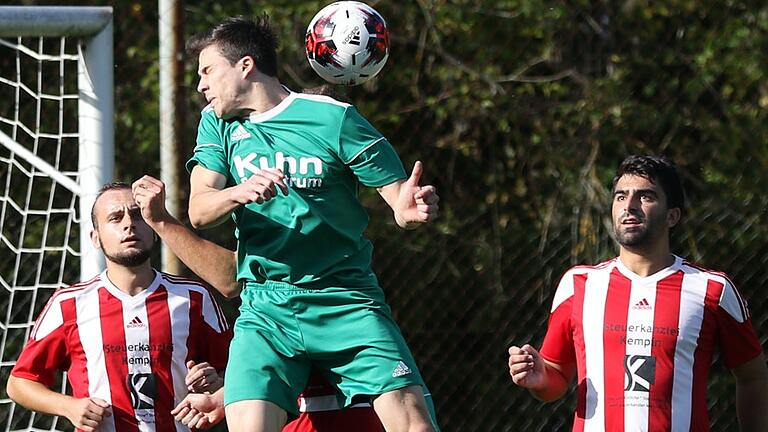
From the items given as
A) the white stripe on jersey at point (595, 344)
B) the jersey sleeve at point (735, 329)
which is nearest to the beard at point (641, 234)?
the white stripe on jersey at point (595, 344)

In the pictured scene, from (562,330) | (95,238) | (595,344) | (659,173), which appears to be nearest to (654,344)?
(595,344)

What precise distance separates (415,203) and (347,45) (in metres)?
0.95

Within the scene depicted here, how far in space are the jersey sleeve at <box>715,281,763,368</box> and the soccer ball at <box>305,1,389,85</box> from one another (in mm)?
1365

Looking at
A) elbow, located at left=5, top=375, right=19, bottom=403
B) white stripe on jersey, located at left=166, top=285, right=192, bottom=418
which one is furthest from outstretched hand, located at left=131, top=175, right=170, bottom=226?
elbow, located at left=5, top=375, right=19, bottom=403

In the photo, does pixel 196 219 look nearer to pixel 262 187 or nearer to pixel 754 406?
pixel 262 187

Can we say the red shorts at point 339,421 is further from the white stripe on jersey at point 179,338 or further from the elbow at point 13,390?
the elbow at point 13,390

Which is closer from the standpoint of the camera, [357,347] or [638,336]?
[357,347]

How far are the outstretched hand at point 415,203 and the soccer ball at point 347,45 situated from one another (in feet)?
2.60

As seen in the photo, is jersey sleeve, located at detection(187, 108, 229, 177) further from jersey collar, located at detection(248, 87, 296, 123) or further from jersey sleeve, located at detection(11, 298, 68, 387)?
jersey sleeve, located at detection(11, 298, 68, 387)

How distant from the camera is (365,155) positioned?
3762mm

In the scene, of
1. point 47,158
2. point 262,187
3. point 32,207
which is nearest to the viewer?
point 262,187

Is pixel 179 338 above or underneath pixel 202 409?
above

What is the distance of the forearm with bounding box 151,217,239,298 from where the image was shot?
379cm

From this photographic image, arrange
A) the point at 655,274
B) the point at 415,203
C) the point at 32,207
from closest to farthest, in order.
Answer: the point at 415,203
the point at 655,274
the point at 32,207
